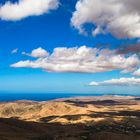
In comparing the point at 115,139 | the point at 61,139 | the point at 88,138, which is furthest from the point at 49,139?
the point at 115,139

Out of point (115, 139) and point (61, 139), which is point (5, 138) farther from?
point (115, 139)

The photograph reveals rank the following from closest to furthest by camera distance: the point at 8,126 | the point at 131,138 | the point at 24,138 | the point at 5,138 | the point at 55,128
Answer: the point at 5,138
the point at 24,138
the point at 131,138
the point at 8,126
the point at 55,128

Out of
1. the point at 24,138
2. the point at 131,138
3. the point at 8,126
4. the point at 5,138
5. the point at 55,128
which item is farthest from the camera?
the point at 55,128

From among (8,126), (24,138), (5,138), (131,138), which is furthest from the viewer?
(8,126)

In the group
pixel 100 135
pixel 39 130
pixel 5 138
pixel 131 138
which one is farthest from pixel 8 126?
pixel 131 138

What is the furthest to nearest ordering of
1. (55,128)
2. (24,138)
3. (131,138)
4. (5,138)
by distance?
(55,128), (131,138), (24,138), (5,138)

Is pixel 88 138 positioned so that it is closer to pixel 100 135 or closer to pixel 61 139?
pixel 100 135

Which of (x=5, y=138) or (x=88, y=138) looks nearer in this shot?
(x=5, y=138)

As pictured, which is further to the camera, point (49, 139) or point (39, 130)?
point (39, 130)
